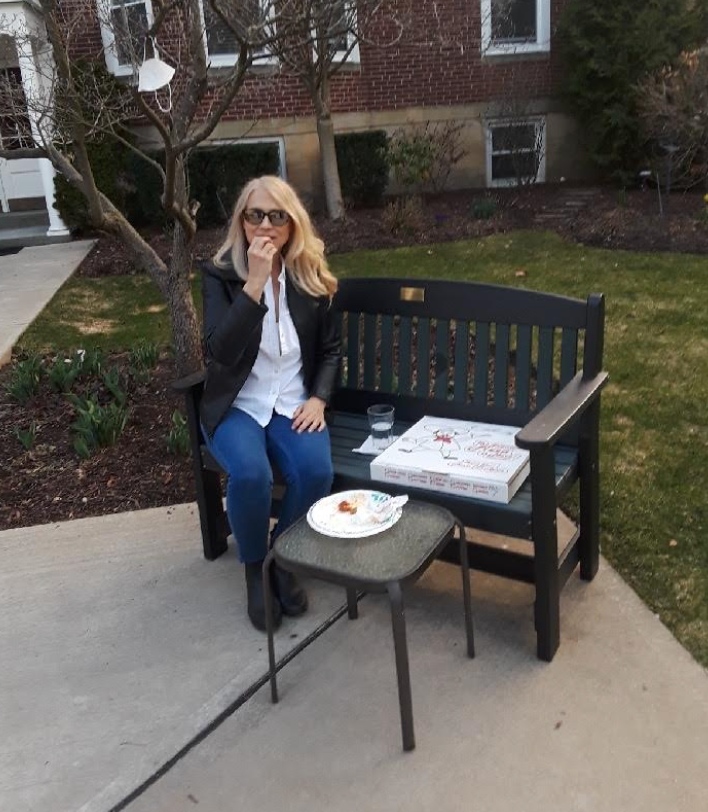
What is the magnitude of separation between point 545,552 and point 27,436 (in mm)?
2952

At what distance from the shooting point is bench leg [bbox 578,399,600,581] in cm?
306

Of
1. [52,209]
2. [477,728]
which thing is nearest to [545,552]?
[477,728]

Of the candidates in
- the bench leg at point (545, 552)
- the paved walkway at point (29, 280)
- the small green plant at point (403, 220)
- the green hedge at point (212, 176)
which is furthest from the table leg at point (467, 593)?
the green hedge at point (212, 176)

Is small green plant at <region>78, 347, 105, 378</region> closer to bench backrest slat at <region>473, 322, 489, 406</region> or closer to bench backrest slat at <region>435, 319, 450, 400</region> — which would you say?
bench backrest slat at <region>435, 319, 450, 400</region>

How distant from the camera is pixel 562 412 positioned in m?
2.75

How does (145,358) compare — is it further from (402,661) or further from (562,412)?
(402,661)

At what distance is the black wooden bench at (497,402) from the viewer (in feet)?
9.01

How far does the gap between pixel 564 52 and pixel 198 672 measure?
11.5 metres

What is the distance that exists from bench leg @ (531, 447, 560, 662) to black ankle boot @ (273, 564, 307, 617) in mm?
877

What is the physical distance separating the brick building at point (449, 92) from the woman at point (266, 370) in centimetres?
944

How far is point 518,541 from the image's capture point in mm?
3609

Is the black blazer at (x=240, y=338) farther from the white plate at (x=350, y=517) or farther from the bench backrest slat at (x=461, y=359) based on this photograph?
the white plate at (x=350, y=517)

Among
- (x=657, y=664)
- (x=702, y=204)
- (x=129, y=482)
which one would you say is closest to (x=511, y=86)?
(x=702, y=204)

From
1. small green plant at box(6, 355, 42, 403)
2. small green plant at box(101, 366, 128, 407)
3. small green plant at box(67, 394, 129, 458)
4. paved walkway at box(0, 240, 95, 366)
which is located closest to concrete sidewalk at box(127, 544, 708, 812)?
small green plant at box(67, 394, 129, 458)
